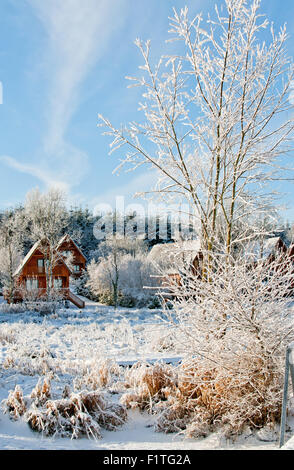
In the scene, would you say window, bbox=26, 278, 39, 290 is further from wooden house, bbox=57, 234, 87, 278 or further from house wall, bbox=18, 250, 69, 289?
wooden house, bbox=57, 234, 87, 278

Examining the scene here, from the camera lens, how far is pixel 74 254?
31.2 m

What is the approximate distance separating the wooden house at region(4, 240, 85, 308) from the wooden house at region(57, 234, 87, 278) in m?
3.52

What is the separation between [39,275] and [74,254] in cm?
715

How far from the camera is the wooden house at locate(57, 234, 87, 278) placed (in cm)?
2879

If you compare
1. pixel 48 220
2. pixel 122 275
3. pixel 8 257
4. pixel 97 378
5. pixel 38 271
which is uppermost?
pixel 48 220

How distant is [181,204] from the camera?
18.3 feet

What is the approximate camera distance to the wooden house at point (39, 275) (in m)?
22.1

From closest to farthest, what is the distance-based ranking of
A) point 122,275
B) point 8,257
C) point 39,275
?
1. point 8,257
2. point 39,275
3. point 122,275

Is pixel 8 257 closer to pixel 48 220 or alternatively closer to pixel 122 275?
pixel 48 220

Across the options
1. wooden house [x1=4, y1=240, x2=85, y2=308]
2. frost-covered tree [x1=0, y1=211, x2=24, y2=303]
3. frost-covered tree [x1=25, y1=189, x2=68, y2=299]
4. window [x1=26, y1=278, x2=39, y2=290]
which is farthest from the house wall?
frost-covered tree [x1=25, y1=189, x2=68, y2=299]

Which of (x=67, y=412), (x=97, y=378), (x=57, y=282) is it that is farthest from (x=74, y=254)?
(x=67, y=412)

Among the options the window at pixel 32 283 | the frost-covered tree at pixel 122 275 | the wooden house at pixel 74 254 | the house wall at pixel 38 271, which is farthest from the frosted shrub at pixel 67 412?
the wooden house at pixel 74 254

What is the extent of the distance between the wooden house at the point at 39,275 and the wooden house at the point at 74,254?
3.52 meters
